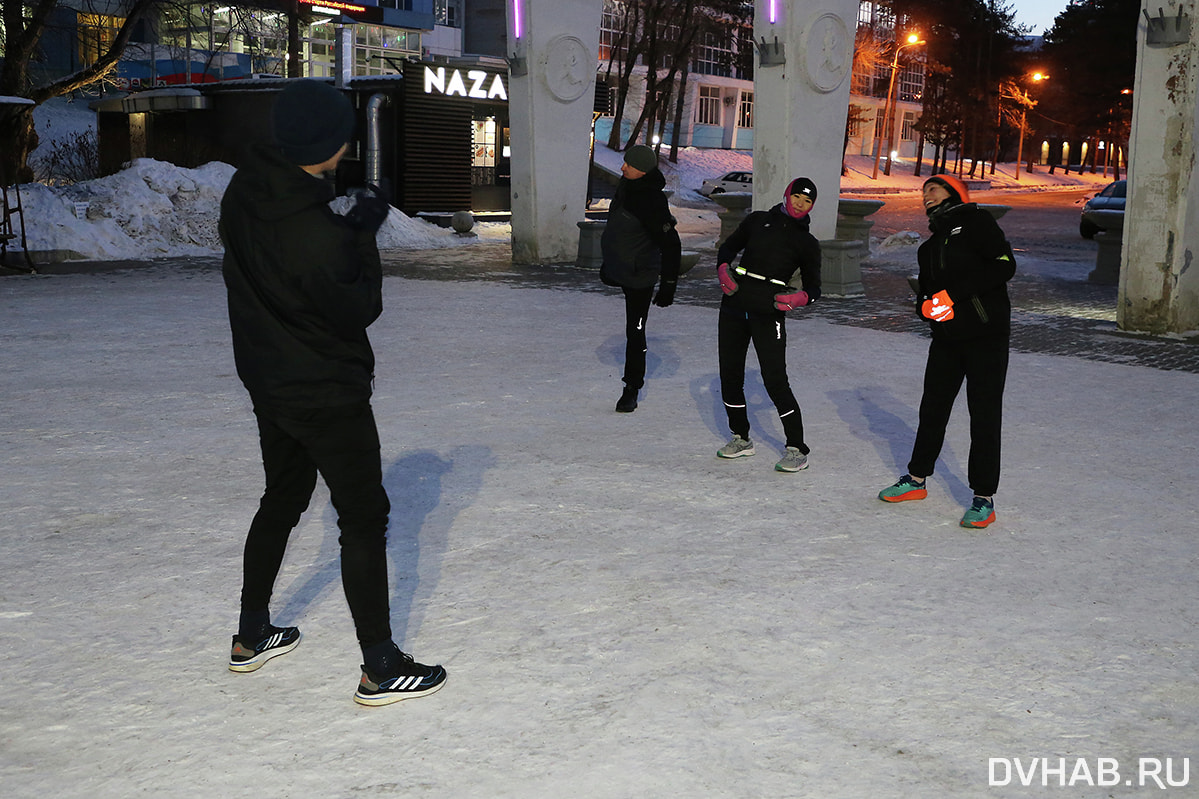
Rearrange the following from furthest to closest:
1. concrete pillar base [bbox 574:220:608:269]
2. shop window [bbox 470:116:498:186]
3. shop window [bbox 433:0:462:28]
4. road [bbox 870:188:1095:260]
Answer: shop window [bbox 433:0:462:28]
shop window [bbox 470:116:498:186]
road [bbox 870:188:1095:260]
concrete pillar base [bbox 574:220:608:269]

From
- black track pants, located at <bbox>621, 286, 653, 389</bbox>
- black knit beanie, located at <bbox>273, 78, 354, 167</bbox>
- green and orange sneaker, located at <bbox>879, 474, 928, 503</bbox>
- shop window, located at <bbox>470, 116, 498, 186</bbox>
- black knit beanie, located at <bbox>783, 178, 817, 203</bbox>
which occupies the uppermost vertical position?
shop window, located at <bbox>470, 116, 498, 186</bbox>

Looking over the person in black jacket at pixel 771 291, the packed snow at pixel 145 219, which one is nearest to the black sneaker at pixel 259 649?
the person in black jacket at pixel 771 291

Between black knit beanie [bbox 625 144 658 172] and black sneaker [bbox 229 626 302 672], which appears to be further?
black knit beanie [bbox 625 144 658 172]

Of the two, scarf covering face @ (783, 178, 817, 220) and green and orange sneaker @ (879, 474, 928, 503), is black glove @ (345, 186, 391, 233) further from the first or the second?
green and orange sneaker @ (879, 474, 928, 503)

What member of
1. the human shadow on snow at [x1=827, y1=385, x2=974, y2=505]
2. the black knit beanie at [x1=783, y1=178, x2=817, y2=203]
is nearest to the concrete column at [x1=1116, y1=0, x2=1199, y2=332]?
the human shadow on snow at [x1=827, y1=385, x2=974, y2=505]

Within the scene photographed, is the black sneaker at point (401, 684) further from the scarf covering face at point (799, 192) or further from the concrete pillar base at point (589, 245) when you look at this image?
the concrete pillar base at point (589, 245)

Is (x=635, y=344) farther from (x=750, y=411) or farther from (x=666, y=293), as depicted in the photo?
(x=750, y=411)

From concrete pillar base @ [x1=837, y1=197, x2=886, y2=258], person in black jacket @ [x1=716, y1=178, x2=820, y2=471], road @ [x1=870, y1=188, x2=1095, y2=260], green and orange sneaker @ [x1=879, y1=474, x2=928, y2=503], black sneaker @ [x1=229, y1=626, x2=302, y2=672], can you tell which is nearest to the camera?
black sneaker @ [x1=229, y1=626, x2=302, y2=672]

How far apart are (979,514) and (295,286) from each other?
366 centimetres

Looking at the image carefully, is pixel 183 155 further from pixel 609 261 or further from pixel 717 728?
pixel 717 728

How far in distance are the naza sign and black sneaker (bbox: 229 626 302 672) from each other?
88.8ft

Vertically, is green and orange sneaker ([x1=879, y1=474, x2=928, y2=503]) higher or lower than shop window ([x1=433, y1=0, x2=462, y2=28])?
lower

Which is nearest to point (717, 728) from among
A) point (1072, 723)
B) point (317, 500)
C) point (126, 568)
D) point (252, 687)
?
point (1072, 723)

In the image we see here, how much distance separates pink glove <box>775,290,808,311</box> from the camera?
19.8 ft
